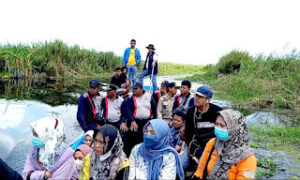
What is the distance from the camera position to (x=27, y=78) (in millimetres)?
Answer: 18625

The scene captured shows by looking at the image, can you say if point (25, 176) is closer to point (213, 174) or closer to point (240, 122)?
point (213, 174)

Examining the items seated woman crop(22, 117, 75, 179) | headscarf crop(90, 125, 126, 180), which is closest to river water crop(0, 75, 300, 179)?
seated woman crop(22, 117, 75, 179)

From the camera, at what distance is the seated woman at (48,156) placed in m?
3.05

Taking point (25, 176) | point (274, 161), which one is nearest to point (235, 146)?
point (25, 176)

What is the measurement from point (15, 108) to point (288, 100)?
10.3 m

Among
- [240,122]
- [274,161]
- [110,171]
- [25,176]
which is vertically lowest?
[274,161]

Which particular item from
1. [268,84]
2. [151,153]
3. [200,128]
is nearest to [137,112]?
[200,128]

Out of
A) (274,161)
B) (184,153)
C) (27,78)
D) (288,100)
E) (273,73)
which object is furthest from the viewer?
(27,78)

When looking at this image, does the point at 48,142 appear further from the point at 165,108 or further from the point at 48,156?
the point at 165,108

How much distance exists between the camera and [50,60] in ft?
67.6

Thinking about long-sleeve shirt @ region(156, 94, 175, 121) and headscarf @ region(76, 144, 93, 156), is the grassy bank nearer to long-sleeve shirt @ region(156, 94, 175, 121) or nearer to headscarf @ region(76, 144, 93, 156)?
long-sleeve shirt @ region(156, 94, 175, 121)

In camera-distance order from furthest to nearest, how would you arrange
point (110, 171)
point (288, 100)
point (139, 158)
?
point (288, 100) → point (139, 158) → point (110, 171)

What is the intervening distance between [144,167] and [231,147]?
3.19ft

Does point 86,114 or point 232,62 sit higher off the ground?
point 232,62
